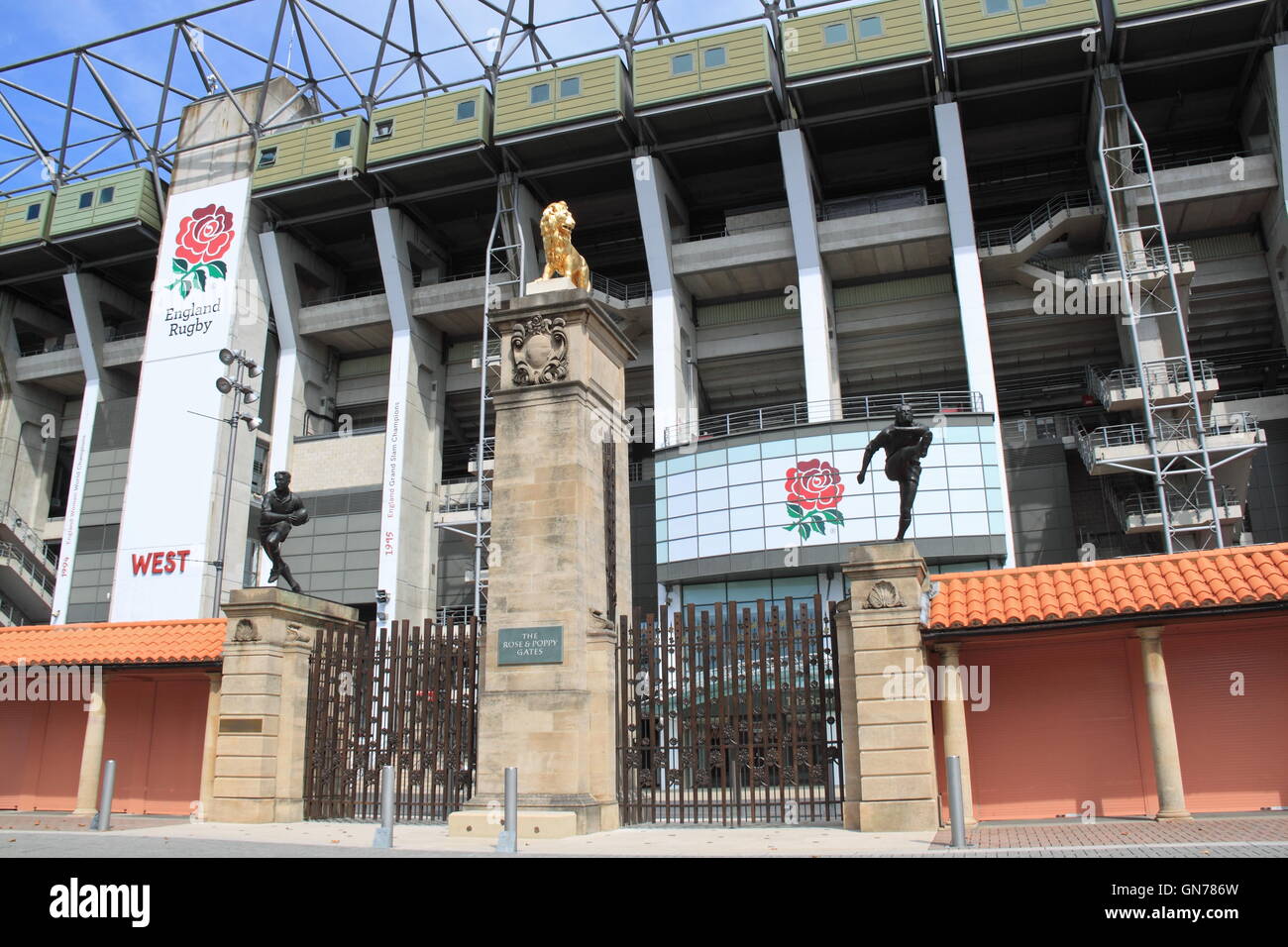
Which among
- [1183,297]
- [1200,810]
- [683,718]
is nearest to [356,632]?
[683,718]

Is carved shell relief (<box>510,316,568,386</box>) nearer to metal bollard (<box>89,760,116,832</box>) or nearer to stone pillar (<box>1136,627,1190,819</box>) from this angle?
metal bollard (<box>89,760,116,832</box>)

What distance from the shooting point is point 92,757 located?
1900 centimetres

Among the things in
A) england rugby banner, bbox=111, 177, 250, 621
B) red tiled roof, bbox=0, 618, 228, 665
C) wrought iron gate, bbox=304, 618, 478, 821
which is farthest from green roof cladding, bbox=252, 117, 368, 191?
wrought iron gate, bbox=304, 618, 478, 821

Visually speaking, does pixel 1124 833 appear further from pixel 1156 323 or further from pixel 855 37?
pixel 855 37

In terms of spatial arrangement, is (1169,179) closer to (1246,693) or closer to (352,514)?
(1246,693)

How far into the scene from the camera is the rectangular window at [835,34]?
3828 cm

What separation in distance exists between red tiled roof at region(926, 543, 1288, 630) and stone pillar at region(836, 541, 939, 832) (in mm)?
709

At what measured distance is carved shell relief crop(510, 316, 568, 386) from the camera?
16.0 m

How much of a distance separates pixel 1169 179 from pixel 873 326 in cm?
1255

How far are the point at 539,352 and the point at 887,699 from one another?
7.64 metres

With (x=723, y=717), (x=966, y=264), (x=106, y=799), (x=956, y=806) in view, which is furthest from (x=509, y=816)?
(x=966, y=264)

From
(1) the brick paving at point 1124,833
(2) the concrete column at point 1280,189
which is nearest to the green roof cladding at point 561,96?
(2) the concrete column at point 1280,189

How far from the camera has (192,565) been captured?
43031mm

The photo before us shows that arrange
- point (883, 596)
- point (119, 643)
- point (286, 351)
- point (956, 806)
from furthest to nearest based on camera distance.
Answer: point (286, 351)
point (119, 643)
point (883, 596)
point (956, 806)
